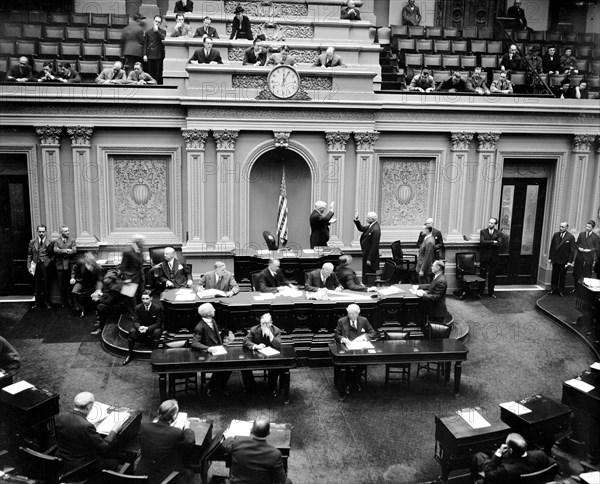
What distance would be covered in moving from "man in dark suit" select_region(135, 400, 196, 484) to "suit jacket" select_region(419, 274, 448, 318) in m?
6.19

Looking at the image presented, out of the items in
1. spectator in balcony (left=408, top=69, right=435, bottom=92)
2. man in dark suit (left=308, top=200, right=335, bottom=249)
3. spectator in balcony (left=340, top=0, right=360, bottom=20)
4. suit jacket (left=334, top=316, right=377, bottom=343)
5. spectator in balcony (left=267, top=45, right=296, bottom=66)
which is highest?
spectator in balcony (left=340, top=0, right=360, bottom=20)

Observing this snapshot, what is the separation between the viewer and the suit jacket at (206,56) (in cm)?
1409

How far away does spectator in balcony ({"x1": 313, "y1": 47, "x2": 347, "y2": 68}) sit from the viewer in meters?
14.5

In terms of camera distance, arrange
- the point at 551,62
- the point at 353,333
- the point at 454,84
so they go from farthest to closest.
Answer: the point at 551,62 → the point at 454,84 → the point at 353,333

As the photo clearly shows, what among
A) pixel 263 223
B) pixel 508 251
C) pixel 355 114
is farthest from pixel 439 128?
pixel 263 223

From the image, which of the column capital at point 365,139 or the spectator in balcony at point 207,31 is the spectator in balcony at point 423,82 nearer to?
the column capital at point 365,139

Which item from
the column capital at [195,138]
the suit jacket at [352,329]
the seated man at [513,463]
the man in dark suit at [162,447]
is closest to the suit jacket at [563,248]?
the suit jacket at [352,329]

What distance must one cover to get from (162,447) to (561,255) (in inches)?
446

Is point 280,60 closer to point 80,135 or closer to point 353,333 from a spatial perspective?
point 80,135

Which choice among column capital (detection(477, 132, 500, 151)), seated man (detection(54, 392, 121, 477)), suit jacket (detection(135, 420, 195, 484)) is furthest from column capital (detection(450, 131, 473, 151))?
seated man (detection(54, 392, 121, 477))

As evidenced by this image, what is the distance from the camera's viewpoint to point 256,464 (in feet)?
→ 21.1

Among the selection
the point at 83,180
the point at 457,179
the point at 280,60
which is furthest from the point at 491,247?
the point at 83,180

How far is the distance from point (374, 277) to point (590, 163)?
6.63 metres

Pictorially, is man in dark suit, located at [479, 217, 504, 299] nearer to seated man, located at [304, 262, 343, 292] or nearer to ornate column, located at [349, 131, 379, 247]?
ornate column, located at [349, 131, 379, 247]
